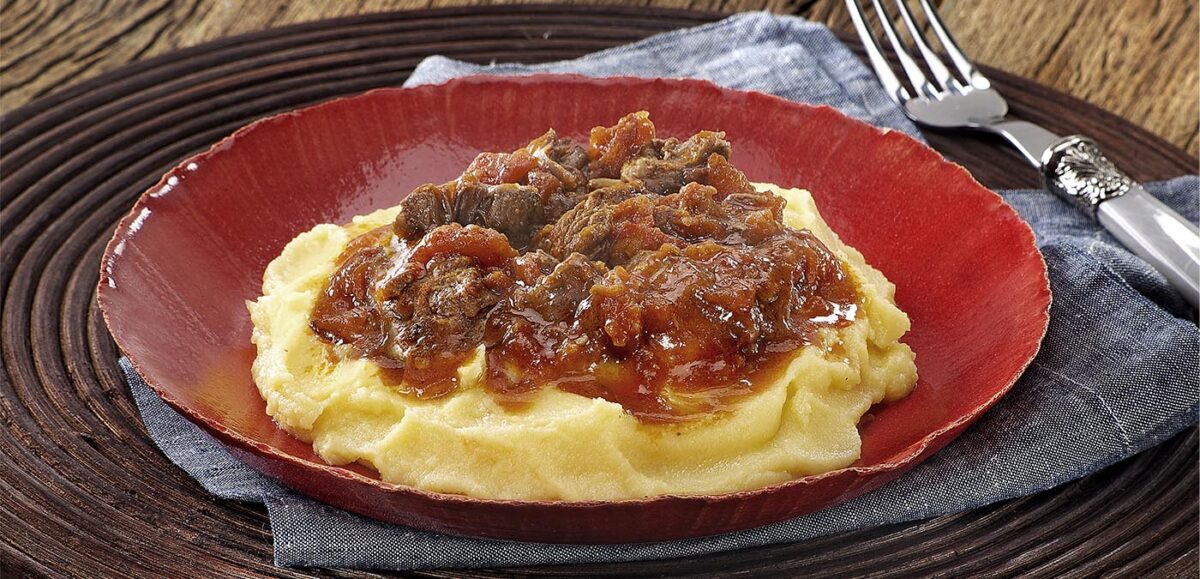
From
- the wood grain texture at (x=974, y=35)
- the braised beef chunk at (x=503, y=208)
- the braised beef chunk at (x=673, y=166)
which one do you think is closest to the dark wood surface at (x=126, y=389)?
the wood grain texture at (x=974, y=35)

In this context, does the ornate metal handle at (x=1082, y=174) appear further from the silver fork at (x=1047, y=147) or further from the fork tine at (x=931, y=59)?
the fork tine at (x=931, y=59)

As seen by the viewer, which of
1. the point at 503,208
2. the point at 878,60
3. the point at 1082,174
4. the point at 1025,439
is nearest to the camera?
the point at 1025,439

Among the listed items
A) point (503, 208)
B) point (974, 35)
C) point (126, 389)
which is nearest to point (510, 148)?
point (503, 208)

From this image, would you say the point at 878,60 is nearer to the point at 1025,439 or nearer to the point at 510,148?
the point at 510,148

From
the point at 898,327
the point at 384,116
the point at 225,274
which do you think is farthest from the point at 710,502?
the point at 384,116

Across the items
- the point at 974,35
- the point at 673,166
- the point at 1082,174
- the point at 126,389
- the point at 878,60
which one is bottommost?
the point at 974,35

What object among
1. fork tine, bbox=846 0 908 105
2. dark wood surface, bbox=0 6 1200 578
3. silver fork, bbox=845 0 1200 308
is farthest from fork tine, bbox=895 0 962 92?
dark wood surface, bbox=0 6 1200 578
